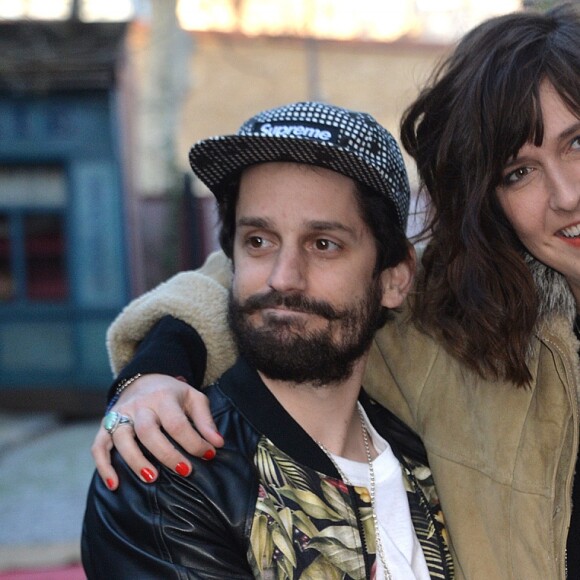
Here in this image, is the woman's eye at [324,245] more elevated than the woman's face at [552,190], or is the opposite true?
the woman's face at [552,190]

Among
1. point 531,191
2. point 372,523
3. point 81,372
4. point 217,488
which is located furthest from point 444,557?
point 81,372

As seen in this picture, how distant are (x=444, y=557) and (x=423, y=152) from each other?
3.97ft

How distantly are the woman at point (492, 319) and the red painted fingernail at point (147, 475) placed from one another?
0.18 m

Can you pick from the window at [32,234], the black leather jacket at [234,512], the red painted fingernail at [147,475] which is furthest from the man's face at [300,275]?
the window at [32,234]

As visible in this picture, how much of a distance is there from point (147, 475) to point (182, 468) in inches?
2.9

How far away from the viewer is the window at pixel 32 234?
9477 mm

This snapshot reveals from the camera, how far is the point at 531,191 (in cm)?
226

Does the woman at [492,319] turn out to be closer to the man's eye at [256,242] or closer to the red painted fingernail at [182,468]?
the red painted fingernail at [182,468]

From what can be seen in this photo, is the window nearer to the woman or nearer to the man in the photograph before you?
the woman

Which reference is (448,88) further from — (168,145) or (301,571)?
(168,145)

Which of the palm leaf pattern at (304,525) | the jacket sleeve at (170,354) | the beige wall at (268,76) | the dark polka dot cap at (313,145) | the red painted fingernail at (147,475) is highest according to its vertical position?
the dark polka dot cap at (313,145)

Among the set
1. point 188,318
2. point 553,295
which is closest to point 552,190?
point 553,295

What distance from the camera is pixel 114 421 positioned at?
1.94 metres

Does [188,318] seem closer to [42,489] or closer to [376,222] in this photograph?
[376,222]
